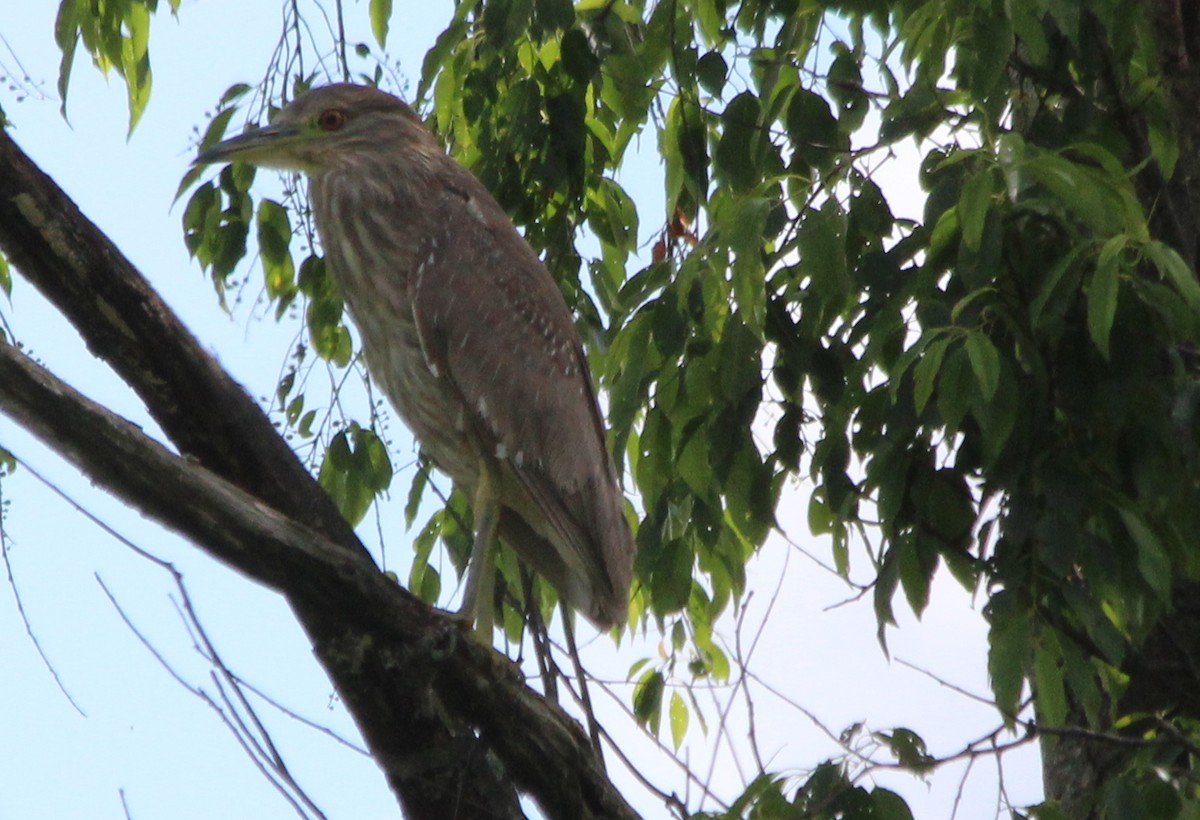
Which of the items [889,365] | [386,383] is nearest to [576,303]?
[386,383]

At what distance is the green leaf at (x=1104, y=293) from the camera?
1.90 meters

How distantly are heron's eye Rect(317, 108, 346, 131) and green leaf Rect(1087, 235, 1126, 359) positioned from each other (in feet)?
7.44

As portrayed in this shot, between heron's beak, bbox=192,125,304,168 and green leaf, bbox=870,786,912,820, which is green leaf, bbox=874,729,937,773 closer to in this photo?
green leaf, bbox=870,786,912,820

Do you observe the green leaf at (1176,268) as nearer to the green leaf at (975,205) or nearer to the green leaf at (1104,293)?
the green leaf at (1104,293)

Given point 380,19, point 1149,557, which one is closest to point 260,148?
point 380,19

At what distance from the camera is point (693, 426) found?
258 centimetres

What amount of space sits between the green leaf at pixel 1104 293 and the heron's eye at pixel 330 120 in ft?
7.44

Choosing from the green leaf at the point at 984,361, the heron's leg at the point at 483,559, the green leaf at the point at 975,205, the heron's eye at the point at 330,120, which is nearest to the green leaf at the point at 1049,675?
the green leaf at the point at 984,361

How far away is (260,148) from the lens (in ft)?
11.3

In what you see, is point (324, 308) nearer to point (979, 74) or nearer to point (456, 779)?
point (456, 779)

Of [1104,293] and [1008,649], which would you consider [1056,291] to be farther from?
[1008,649]

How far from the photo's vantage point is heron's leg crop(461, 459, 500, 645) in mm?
2959

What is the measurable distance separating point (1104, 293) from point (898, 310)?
1.37ft

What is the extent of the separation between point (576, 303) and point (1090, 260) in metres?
1.43
